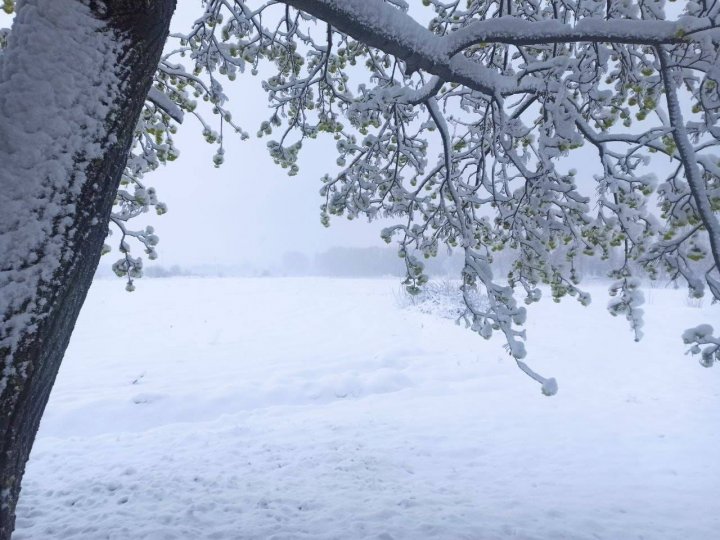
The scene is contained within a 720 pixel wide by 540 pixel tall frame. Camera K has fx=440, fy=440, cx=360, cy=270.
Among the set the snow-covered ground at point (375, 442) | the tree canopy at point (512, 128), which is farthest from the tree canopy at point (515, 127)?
the snow-covered ground at point (375, 442)

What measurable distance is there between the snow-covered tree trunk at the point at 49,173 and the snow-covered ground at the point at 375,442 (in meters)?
2.90

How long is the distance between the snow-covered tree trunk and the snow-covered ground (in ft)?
9.51

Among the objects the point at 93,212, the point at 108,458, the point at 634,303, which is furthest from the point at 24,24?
the point at 108,458

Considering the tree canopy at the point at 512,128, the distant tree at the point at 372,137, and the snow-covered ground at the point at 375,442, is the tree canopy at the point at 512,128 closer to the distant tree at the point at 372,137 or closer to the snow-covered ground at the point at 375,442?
the distant tree at the point at 372,137

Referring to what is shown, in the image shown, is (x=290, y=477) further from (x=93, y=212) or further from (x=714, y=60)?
(x=714, y=60)

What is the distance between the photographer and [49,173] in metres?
1.40

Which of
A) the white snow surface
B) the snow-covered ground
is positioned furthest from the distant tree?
the snow-covered ground

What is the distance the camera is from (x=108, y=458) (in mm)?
5543

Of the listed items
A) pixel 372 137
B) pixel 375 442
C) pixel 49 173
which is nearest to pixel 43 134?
pixel 49 173

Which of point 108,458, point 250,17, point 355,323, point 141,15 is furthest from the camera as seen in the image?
point 355,323

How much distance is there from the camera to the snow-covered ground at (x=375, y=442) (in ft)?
13.3

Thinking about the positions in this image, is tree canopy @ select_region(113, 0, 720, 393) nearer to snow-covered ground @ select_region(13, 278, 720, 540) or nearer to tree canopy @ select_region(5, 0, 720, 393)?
tree canopy @ select_region(5, 0, 720, 393)

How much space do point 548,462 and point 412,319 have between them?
10952 mm

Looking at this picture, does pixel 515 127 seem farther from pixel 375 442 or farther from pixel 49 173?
pixel 375 442
